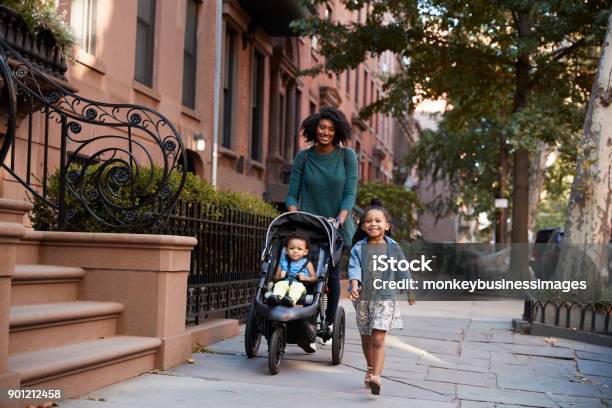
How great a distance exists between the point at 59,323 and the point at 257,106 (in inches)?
677

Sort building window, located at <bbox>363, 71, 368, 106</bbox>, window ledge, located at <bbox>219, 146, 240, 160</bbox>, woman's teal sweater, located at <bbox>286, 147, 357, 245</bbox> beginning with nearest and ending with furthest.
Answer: woman's teal sweater, located at <bbox>286, 147, 357, 245</bbox>
window ledge, located at <bbox>219, 146, 240, 160</bbox>
building window, located at <bbox>363, 71, 368, 106</bbox>

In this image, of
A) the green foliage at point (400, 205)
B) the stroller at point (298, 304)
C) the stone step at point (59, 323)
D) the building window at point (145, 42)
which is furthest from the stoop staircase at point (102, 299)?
the green foliage at point (400, 205)

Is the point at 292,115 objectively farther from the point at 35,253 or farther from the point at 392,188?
the point at 35,253

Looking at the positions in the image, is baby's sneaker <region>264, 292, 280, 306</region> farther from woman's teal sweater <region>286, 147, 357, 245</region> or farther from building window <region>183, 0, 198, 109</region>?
building window <region>183, 0, 198, 109</region>

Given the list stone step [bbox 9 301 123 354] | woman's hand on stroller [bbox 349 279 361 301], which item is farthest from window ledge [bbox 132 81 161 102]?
woman's hand on stroller [bbox 349 279 361 301]

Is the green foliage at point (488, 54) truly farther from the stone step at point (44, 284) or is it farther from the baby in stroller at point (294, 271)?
the stone step at point (44, 284)

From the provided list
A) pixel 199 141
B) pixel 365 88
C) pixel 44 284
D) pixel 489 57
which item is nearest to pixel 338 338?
pixel 44 284

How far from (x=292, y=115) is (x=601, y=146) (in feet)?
46.2

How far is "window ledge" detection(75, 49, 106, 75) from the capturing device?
1214cm

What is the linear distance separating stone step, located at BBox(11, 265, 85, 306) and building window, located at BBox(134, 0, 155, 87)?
9233 millimetres

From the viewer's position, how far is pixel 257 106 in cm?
2236

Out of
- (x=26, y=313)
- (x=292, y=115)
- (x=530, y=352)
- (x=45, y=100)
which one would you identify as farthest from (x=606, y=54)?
(x=292, y=115)

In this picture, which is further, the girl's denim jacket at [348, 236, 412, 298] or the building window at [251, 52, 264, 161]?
the building window at [251, 52, 264, 161]

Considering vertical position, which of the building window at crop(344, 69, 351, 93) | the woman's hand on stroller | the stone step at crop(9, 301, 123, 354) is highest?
the building window at crop(344, 69, 351, 93)
